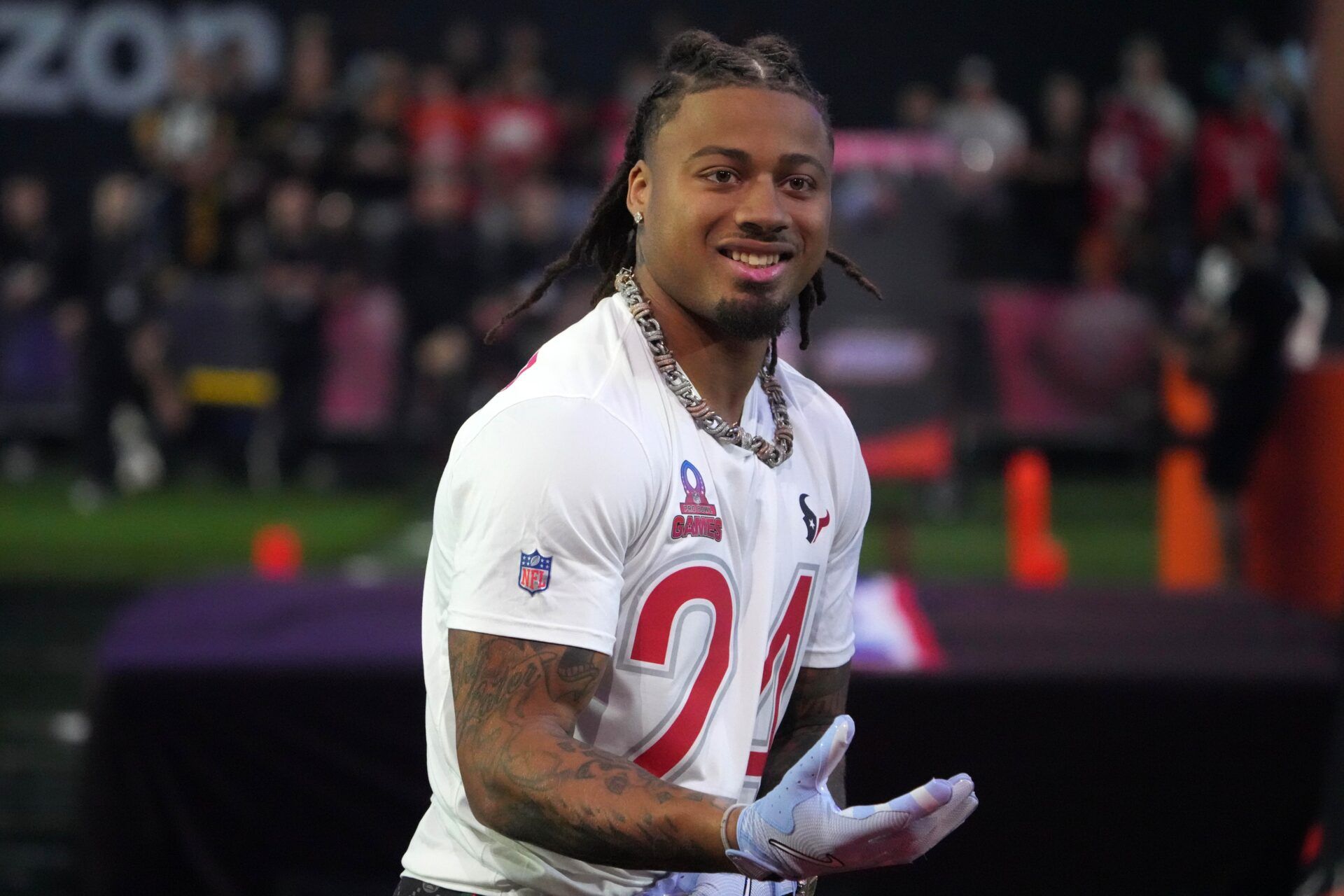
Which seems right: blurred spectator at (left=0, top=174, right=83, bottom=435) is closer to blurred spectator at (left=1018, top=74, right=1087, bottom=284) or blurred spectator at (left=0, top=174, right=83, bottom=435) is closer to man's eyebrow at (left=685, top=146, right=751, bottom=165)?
blurred spectator at (left=1018, top=74, right=1087, bottom=284)

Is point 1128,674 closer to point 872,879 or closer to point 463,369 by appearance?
point 872,879

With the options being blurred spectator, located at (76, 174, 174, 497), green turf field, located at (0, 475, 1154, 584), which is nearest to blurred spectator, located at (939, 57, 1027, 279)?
green turf field, located at (0, 475, 1154, 584)

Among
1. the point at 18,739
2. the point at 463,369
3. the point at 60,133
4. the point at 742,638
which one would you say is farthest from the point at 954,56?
the point at 742,638

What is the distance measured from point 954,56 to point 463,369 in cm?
610

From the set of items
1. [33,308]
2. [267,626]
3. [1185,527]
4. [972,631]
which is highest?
[972,631]

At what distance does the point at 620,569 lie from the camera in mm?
2232

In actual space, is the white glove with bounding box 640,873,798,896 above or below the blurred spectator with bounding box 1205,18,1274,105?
below

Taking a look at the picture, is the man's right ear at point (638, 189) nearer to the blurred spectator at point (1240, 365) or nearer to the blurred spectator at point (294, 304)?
the blurred spectator at point (1240, 365)

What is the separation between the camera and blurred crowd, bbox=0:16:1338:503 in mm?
11953

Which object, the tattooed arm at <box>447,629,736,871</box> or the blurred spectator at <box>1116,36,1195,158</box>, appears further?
the blurred spectator at <box>1116,36,1195,158</box>

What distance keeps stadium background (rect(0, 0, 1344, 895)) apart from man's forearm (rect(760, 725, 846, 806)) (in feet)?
2.51

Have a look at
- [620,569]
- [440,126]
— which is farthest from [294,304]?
[620,569]

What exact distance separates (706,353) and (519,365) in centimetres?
853

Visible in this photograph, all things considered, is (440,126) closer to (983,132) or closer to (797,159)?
(983,132)
